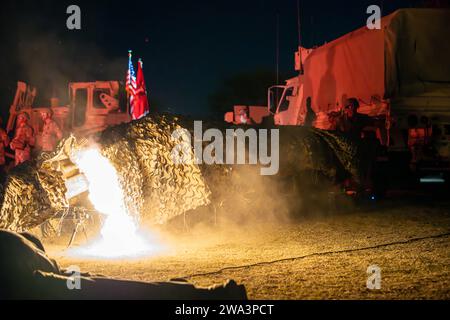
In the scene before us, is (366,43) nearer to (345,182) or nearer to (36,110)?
(345,182)

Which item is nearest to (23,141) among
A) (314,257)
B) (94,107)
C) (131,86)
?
(94,107)

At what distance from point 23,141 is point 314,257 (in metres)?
14.9

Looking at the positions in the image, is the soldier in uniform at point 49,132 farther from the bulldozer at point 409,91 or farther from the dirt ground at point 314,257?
the dirt ground at point 314,257

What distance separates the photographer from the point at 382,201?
1012 cm

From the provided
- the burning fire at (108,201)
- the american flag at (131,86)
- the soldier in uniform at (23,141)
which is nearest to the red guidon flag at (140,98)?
the american flag at (131,86)

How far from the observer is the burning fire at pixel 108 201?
23.3 ft

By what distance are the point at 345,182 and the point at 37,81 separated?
22.2 meters

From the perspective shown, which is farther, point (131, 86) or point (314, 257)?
point (131, 86)

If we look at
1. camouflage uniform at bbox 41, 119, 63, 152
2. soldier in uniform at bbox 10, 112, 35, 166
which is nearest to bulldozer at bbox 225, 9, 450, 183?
soldier in uniform at bbox 10, 112, 35, 166

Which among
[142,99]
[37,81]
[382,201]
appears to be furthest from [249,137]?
[37,81]

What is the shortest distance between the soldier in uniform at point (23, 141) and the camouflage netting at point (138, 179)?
10927mm

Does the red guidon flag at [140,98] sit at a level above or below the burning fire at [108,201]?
above

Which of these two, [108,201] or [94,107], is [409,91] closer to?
[108,201]

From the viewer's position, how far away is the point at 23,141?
59.9 feet
